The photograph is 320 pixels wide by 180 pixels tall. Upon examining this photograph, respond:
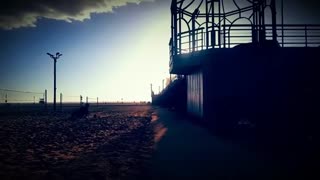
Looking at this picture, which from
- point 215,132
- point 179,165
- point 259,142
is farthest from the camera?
point 215,132

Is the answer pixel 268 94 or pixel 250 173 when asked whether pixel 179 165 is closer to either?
pixel 250 173

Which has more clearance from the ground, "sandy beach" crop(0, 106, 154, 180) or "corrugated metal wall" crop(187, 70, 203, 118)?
"corrugated metal wall" crop(187, 70, 203, 118)

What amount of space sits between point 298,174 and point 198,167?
2.12 m

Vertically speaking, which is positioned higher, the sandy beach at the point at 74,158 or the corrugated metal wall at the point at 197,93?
the corrugated metal wall at the point at 197,93

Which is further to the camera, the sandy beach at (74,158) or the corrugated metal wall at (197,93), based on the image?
the corrugated metal wall at (197,93)

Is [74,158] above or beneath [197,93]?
beneath

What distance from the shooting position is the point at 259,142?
11023 millimetres

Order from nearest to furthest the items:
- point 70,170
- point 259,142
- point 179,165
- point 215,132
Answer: point 70,170
point 179,165
point 259,142
point 215,132

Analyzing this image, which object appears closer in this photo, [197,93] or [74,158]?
[74,158]

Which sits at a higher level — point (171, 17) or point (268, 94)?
point (171, 17)

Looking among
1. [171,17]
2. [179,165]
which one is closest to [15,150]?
[179,165]

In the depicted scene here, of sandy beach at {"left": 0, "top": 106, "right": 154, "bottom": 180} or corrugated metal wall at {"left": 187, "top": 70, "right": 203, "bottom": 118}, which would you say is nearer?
sandy beach at {"left": 0, "top": 106, "right": 154, "bottom": 180}

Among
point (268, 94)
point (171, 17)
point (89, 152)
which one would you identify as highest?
point (171, 17)

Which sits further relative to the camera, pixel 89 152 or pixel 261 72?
pixel 261 72
